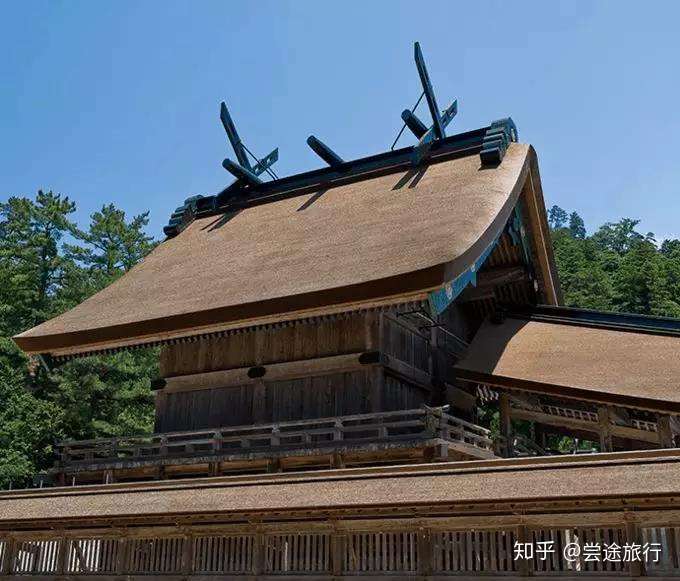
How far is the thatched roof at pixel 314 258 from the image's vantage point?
1302cm

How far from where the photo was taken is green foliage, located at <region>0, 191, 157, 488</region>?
31.8 meters

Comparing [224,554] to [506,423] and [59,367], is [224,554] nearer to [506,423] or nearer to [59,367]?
[506,423]

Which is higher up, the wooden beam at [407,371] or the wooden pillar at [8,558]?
the wooden beam at [407,371]

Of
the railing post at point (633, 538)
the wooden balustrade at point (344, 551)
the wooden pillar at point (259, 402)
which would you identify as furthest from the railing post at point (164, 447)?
the railing post at point (633, 538)

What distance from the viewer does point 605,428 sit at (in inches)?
557

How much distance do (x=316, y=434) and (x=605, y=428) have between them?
17.5ft

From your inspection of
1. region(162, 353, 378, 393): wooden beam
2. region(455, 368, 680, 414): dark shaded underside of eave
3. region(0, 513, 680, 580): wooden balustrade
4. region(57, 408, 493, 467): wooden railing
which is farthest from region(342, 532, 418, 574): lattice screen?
A: region(455, 368, 680, 414): dark shaded underside of eave

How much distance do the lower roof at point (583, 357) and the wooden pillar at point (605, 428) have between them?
0.80 metres

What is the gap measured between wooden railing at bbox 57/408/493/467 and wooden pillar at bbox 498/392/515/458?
75cm

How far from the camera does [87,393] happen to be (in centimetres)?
3281

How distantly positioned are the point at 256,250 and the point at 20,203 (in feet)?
82.0

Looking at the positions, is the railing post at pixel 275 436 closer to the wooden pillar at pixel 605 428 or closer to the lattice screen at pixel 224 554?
the lattice screen at pixel 224 554

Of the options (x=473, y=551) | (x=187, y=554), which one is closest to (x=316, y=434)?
(x=187, y=554)

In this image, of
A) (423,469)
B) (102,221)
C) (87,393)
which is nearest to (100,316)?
(423,469)
